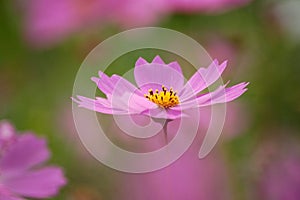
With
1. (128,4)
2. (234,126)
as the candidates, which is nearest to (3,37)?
(128,4)

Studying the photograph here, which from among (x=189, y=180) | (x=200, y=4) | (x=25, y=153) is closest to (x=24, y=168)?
(x=25, y=153)

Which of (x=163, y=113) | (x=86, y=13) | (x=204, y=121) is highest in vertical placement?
(x=86, y=13)

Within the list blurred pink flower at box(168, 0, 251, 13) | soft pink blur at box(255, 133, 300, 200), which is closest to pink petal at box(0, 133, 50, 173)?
soft pink blur at box(255, 133, 300, 200)

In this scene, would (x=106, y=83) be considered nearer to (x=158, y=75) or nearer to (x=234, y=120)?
(x=158, y=75)

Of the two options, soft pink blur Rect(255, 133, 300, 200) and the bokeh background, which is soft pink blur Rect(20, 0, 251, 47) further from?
soft pink blur Rect(255, 133, 300, 200)

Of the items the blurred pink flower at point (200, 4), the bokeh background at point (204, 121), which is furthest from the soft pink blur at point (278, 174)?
the blurred pink flower at point (200, 4)

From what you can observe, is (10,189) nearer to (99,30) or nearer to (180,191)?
(180,191)

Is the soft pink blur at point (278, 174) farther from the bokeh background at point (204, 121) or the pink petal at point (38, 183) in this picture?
the pink petal at point (38, 183)
